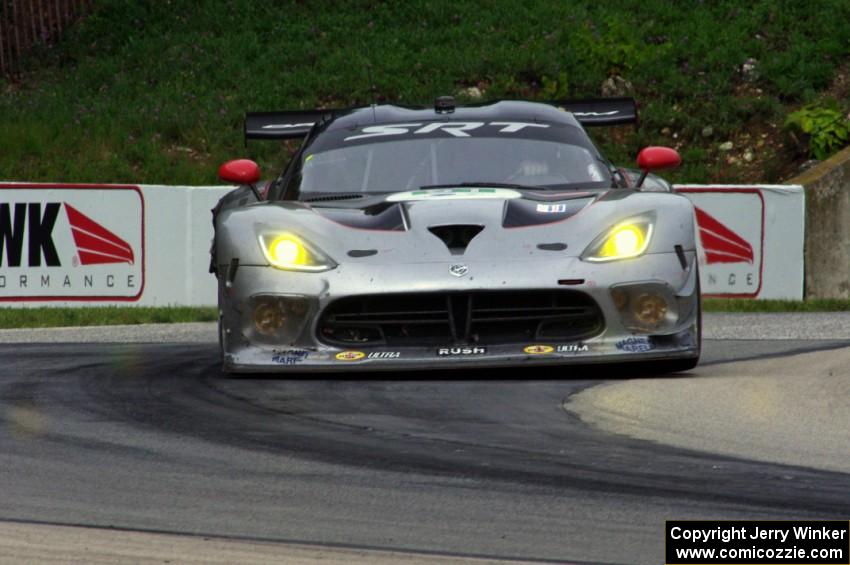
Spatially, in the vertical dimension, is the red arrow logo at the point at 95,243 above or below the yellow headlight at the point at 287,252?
below

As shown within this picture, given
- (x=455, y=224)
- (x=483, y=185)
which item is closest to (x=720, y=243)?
(x=483, y=185)

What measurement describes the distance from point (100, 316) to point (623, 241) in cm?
748

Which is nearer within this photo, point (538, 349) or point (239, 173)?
point (538, 349)

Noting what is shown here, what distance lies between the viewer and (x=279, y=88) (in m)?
22.9

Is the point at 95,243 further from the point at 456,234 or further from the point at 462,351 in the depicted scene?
the point at 462,351

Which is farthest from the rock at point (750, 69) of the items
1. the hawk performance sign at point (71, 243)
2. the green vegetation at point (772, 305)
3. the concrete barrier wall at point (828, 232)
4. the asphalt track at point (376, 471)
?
the asphalt track at point (376, 471)

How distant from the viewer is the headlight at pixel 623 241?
7.10 meters

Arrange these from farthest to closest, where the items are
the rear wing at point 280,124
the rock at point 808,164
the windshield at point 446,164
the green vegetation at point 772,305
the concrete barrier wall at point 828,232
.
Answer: the rock at point 808,164, the concrete barrier wall at point 828,232, the green vegetation at point 772,305, the rear wing at point 280,124, the windshield at point 446,164

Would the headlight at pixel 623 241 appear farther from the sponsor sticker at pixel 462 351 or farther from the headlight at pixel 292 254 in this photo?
the headlight at pixel 292 254

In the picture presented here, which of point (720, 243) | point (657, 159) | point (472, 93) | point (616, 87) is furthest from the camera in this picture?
point (472, 93)

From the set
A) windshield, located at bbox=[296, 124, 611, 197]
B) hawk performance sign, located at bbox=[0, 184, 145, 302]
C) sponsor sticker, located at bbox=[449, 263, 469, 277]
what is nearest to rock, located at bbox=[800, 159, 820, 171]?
hawk performance sign, located at bbox=[0, 184, 145, 302]

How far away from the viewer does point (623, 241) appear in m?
7.16

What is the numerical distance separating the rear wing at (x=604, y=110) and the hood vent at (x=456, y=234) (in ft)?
9.44

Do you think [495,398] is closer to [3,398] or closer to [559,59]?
[3,398]
